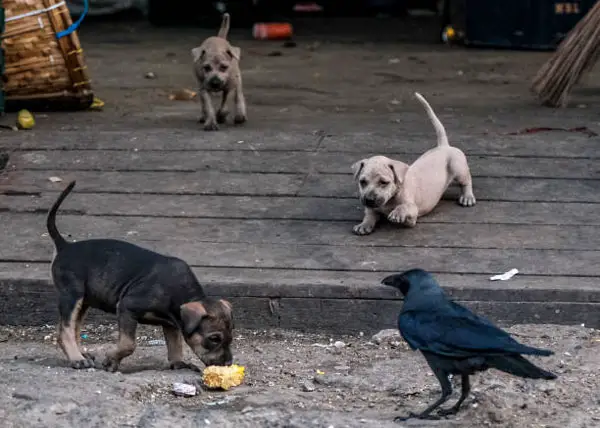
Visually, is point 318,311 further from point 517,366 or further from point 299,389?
point 517,366

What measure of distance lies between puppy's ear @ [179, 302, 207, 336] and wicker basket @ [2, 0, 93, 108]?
441 centimetres

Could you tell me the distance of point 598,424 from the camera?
13.9 ft

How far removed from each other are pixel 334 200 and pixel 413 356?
5.73ft

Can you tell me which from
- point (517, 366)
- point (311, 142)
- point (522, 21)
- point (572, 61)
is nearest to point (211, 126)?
point (311, 142)

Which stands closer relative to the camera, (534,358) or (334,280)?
(534,358)

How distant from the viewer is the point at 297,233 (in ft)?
20.4

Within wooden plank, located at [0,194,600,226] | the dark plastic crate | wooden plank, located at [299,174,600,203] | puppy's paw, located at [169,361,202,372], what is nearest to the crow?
puppy's paw, located at [169,361,202,372]

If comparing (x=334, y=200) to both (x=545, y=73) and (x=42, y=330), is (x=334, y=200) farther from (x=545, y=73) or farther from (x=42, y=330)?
(x=545, y=73)

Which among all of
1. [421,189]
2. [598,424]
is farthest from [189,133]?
[598,424]

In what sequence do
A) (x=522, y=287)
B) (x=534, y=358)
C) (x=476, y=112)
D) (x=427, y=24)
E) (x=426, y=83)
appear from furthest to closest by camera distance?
(x=427, y=24), (x=426, y=83), (x=476, y=112), (x=522, y=287), (x=534, y=358)

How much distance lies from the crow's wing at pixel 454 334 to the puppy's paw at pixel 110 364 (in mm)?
1221

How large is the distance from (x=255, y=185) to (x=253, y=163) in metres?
0.41

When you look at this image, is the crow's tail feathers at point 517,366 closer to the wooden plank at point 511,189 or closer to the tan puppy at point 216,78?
the wooden plank at point 511,189

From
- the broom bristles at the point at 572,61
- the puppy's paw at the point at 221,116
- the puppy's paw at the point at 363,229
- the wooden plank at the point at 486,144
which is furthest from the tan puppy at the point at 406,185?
the broom bristles at the point at 572,61
